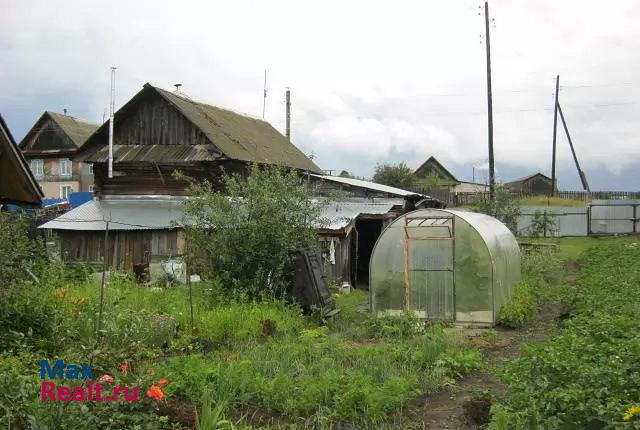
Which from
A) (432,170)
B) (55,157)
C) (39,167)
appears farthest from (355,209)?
(432,170)

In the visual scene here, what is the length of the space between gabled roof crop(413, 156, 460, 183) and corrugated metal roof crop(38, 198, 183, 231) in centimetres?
4744

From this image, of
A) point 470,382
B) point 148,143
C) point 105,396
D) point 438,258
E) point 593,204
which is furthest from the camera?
point 593,204

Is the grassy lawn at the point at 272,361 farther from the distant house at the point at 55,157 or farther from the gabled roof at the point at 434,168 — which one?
the gabled roof at the point at 434,168

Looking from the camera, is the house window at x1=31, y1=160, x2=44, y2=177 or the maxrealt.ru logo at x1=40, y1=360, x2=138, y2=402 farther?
the house window at x1=31, y1=160, x2=44, y2=177

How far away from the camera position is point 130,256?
66.9 ft

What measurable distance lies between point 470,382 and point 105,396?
490cm

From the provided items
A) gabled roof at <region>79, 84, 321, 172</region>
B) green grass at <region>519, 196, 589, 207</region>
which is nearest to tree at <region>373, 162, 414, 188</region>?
green grass at <region>519, 196, 589, 207</region>

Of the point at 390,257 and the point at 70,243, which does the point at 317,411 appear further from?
the point at 70,243

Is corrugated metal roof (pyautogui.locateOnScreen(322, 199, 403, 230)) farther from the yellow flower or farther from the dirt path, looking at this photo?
the yellow flower

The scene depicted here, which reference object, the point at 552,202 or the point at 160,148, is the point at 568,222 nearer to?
the point at 552,202

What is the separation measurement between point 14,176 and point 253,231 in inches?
224

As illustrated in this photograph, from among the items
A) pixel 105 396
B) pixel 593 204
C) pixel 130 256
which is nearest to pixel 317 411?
pixel 105 396

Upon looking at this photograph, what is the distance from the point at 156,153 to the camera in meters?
23.3

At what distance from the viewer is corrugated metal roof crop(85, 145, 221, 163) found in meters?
22.5
